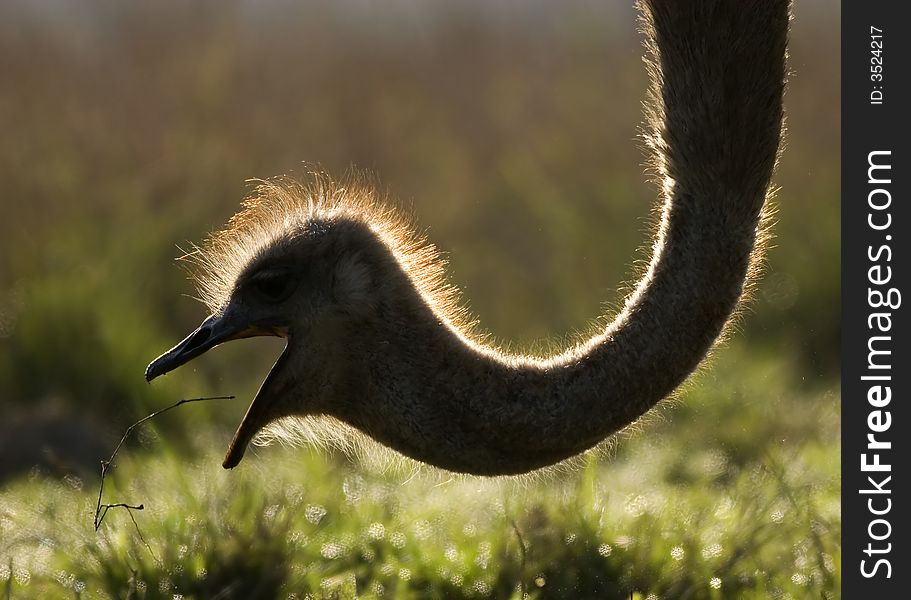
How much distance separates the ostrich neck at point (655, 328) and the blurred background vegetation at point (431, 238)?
44 centimetres

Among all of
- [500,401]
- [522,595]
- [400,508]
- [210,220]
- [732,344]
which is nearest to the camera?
[500,401]

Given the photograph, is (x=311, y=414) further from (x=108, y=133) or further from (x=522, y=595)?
(x=108, y=133)

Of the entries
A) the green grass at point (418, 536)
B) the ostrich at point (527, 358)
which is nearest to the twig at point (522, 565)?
the green grass at point (418, 536)

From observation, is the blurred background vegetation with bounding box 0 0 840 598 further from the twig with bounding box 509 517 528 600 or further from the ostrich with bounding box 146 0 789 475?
the ostrich with bounding box 146 0 789 475

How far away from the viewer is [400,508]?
16.3 feet

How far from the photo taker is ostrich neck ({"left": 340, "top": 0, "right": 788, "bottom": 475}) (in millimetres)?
3564

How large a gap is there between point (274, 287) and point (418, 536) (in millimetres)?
1279

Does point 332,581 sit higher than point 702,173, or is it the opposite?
point 702,173

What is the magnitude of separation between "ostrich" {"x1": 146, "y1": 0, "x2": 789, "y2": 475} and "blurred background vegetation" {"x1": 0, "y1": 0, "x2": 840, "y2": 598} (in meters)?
0.45

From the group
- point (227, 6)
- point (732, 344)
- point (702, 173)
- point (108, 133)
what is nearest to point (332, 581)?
point (702, 173)

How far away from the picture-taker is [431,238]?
10.4 m

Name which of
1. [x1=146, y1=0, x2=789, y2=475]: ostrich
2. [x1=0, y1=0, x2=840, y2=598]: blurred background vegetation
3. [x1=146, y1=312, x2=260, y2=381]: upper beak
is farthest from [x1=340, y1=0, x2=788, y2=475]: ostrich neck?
[x1=0, y1=0, x2=840, y2=598]: blurred background vegetation

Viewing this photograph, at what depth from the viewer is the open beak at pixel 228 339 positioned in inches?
141

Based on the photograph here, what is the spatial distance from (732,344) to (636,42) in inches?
293
